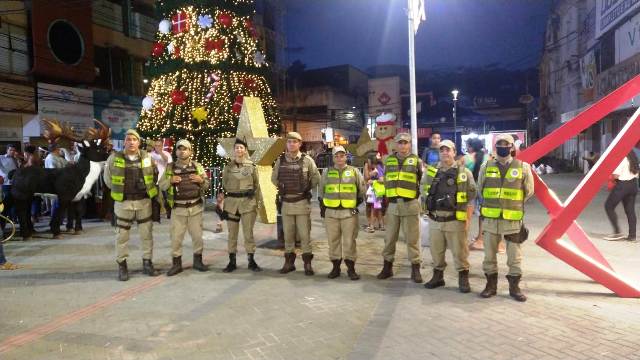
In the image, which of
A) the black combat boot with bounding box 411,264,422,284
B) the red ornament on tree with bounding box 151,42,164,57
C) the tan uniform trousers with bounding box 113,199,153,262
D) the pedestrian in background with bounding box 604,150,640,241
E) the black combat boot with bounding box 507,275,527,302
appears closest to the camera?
the black combat boot with bounding box 507,275,527,302

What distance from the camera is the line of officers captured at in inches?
221

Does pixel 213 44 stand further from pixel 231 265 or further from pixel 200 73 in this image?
pixel 231 265

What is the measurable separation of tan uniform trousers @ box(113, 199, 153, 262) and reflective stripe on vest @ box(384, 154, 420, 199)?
11.8 ft

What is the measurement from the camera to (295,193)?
22.6ft

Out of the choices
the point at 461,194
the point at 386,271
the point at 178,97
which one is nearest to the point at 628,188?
the point at 461,194

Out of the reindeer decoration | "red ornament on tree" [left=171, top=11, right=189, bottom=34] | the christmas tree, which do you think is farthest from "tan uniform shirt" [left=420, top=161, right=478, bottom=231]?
"red ornament on tree" [left=171, top=11, right=189, bottom=34]

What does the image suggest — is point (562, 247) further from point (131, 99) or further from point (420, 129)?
point (420, 129)

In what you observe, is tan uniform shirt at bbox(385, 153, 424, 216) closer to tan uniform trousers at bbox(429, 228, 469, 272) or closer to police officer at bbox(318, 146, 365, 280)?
tan uniform trousers at bbox(429, 228, 469, 272)

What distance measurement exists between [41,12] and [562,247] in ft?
81.3

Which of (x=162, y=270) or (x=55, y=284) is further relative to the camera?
(x=162, y=270)

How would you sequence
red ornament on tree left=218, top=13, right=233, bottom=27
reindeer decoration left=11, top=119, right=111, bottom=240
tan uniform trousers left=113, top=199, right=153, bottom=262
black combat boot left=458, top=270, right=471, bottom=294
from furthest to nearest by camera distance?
red ornament on tree left=218, top=13, right=233, bottom=27 < reindeer decoration left=11, top=119, right=111, bottom=240 < tan uniform trousers left=113, top=199, right=153, bottom=262 < black combat boot left=458, top=270, right=471, bottom=294

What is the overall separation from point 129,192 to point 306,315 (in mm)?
3397

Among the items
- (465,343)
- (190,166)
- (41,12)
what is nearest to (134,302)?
(190,166)

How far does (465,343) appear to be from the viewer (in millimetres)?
4285
